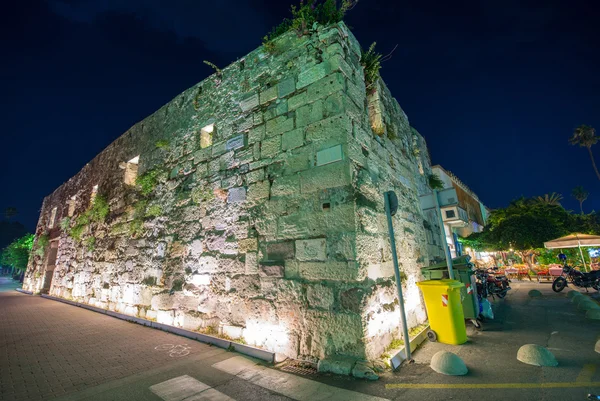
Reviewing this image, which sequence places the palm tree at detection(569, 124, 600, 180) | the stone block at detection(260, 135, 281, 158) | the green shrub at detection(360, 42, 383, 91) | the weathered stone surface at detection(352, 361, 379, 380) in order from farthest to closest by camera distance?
1. the palm tree at detection(569, 124, 600, 180)
2. the green shrub at detection(360, 42, 383, 91)
3. the stone block at detection(260, 135, 281, 158)
4. the weathered stone surface at detection(352, 361, 379, 380)

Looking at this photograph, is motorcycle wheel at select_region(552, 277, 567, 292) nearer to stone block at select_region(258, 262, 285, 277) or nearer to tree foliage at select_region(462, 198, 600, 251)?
tree foliage at select_region(462, 198, 600, 251)

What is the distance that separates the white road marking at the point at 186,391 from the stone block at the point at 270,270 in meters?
1.30

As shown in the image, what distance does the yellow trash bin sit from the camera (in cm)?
334

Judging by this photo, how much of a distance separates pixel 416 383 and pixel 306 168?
100 inches

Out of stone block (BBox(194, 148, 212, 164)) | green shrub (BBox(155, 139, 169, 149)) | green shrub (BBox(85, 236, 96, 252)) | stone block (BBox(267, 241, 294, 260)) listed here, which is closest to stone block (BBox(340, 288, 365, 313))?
stone block (BBox(267, 241, 294, 260))

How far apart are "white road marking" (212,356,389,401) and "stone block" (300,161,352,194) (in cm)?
203

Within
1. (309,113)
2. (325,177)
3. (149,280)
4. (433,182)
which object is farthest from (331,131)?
(433,182)

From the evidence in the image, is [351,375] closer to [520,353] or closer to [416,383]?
[416,383]

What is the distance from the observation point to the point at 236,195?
4.03 metres

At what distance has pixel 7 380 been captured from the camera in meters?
2.53

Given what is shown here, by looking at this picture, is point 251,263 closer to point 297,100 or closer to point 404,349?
point 404,349

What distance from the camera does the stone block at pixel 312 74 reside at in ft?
11.6

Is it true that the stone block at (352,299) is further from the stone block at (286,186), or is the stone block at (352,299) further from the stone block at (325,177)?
the stone block at (286,186)

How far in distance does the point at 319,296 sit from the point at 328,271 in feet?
0.99
